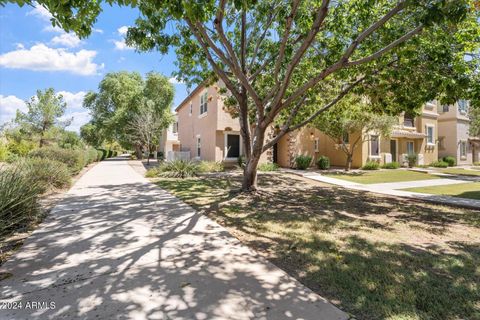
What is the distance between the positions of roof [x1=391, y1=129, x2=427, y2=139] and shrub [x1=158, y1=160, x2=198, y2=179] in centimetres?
1742

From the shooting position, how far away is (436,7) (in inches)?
179

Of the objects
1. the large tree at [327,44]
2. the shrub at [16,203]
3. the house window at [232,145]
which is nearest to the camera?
the shrub at [16,203]

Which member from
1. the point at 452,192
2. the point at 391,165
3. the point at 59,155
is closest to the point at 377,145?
the point at 391,165

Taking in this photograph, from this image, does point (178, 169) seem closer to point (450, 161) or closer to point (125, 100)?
point (125, 100)

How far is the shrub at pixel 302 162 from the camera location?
2031 cm

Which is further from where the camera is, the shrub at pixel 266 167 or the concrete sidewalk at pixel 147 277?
the shrub at pixel 266 167

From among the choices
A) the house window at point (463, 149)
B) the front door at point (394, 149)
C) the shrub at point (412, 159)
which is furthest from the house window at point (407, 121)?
the house window at point (463, 149)

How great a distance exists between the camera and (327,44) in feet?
30.2

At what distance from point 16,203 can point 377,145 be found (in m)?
23.8

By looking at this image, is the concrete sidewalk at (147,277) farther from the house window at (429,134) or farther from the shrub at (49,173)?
the house window at (429,134)

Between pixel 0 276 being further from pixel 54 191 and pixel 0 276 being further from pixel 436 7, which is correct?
pixel 436 7

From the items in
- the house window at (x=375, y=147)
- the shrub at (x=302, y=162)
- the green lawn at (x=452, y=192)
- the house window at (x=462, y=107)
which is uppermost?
the house window at (x=462, y=107)

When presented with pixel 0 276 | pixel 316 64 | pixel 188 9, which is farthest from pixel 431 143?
pixel 0 276

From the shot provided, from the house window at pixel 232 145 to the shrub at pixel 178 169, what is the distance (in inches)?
171
